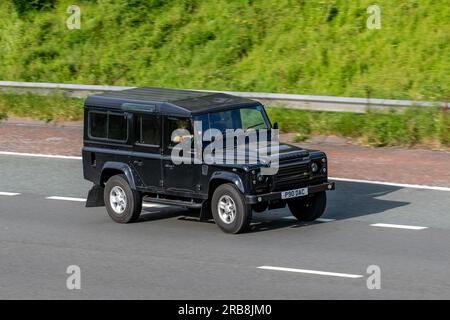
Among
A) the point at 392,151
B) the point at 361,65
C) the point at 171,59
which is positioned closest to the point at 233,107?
the point at 392,151

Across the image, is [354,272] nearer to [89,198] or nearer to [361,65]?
[89,198]

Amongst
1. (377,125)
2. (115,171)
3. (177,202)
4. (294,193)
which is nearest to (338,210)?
(294,193)

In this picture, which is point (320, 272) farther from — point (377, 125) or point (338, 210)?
point (377, 125)

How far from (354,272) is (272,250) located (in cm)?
161

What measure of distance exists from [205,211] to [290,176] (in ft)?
4.35

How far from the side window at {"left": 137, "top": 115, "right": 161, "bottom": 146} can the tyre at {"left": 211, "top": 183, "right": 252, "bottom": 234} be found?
137 cm

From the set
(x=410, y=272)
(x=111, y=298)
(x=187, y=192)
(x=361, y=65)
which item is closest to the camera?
(x=111, y=298)

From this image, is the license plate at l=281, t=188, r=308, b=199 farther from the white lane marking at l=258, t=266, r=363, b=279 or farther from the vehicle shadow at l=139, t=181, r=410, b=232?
the white lane marking at l=258, t=266, r=363, b=279

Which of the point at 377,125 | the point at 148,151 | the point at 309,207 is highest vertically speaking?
the point at 377,125

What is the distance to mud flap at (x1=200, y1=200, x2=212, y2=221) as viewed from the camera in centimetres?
1510

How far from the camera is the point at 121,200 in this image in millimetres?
16000

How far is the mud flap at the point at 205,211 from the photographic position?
15.1 metres

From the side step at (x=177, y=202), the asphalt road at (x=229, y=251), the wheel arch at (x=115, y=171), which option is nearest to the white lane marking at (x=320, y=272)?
the asphalt road at (x=229, y=251)

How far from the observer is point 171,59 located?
2755 cm
